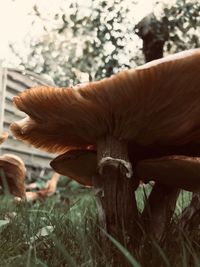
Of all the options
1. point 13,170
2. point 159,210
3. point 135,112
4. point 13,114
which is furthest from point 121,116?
point 13,114

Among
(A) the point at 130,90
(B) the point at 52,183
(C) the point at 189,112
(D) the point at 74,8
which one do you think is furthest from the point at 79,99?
(D) the point at 74,8

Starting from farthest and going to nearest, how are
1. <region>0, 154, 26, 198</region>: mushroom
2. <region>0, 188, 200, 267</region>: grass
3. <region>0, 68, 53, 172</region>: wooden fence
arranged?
<region>0, 68, 53, 172</region>: wooden fence
<region>0, 154, 26, 198</region>: mushroom
<region>0, 188, 200, 267</region>: grass

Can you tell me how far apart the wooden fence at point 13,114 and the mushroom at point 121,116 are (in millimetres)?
6676

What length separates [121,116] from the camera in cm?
198

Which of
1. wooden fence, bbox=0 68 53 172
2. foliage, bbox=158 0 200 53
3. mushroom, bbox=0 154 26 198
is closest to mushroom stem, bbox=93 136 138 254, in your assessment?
mushroom, bbox=0 154 26 198

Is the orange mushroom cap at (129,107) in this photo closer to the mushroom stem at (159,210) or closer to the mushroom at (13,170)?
the mushroom stem at (159,210)

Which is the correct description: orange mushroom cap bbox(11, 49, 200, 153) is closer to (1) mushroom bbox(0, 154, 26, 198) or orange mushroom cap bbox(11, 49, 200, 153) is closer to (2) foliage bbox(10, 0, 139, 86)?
(1) mushroom bbox(0, 154, 26, 198)

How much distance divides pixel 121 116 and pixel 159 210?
0.47 meters

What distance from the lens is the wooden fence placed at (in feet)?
30.5

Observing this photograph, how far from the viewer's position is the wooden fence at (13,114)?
930 cm

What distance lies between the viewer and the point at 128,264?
5.49 feet

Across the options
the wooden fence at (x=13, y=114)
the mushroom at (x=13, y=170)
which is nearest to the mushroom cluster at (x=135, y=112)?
the mushroom at (x=13, y=170)

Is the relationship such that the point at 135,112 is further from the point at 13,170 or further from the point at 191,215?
the point at 13,170

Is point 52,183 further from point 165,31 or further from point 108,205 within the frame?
point 165,31
